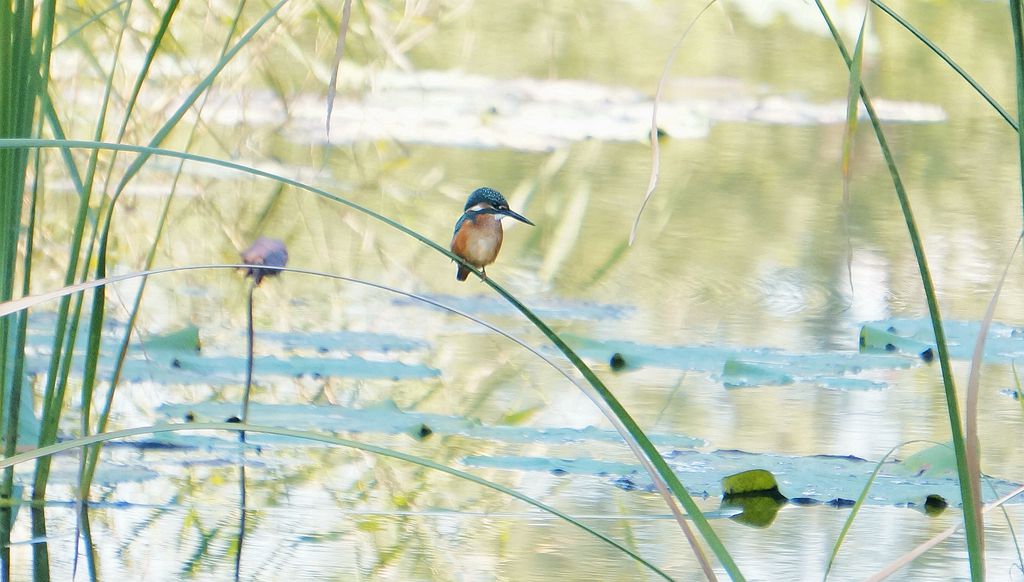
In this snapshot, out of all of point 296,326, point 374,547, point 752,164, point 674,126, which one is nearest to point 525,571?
point 374,547

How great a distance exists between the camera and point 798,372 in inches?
115

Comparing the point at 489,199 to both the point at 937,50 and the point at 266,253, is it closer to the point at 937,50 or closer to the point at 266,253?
the point at 266,253

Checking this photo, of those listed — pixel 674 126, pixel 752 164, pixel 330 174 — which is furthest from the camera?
pixel 674 126

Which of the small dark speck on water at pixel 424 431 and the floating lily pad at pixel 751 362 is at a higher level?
the floating lily pad at pixel 751 362

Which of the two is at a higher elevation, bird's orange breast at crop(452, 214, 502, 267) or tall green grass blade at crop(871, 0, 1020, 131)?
bird's orange breast at crop(452, 214, 502, 267)

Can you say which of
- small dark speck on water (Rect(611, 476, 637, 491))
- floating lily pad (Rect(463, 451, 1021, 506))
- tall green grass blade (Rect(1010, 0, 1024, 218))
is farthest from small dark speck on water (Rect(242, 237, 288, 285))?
tall green grass blade (Rect(1010, 0, 1024, 218))

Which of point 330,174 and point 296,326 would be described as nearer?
point 296,326

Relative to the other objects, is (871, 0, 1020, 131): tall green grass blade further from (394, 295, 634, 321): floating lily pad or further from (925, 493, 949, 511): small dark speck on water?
(394, 295, 634, 321): floating lily pad

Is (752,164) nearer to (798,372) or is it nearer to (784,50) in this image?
(798,372)

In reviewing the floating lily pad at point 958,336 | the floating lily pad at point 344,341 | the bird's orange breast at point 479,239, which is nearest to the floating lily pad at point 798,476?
the bird's orange breast at point 479,239

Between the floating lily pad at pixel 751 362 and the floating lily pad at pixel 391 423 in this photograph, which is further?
the floating lily pad at pixel 751 362

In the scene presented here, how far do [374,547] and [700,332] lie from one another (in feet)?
5.29

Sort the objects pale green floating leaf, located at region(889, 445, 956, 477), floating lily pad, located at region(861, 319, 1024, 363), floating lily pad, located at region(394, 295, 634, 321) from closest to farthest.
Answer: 1. pale green floating leaf, located at region(889, 445, 956, 477)
2. floating lily pad, located at region(861, 319, 1024, 363)
3. floating lily pad, located at region(394, 295, 634, 321)

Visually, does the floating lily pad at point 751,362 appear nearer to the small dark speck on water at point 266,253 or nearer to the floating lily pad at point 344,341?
the floating lily pad at point 344,341
